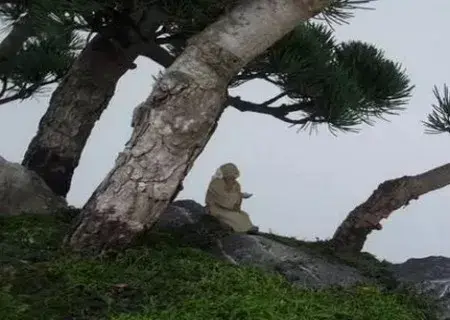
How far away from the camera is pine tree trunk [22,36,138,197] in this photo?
2.84 metres

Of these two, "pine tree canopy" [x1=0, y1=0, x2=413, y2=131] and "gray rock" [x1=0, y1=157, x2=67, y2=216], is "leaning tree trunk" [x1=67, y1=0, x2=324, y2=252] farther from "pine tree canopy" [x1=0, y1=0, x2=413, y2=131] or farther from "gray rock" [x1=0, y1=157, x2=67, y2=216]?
"gray rock" [x1=0, y1=157, x2=67, y2=216]

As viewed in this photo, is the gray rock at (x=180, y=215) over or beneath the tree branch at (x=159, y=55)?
beneath

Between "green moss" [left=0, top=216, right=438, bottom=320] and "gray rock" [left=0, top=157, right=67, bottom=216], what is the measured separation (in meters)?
0.62

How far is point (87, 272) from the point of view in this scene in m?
1.76

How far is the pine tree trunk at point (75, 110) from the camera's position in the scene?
9.30 feet

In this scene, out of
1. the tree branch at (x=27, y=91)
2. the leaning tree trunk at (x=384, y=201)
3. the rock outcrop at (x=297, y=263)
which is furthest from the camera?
the tree branch at (x=27, y=91)

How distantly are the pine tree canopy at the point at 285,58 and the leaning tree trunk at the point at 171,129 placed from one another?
18 centimetres

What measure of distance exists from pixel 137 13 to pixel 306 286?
3.38 ft

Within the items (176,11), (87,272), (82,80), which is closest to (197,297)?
(87,272)

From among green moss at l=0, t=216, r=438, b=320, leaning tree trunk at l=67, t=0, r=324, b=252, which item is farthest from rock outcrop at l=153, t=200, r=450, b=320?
leaning tree trunk at l=67, t=0, r=324, b=252

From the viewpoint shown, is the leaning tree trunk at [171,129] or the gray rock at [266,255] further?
the gray rock at [266,255]

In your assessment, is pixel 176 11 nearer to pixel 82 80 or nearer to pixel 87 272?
pixel 82 80

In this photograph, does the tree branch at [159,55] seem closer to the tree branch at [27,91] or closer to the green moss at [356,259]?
the green moss at [356,259]

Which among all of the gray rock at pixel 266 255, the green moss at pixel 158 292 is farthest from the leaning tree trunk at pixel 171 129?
the gray rock at pixel 266 255
